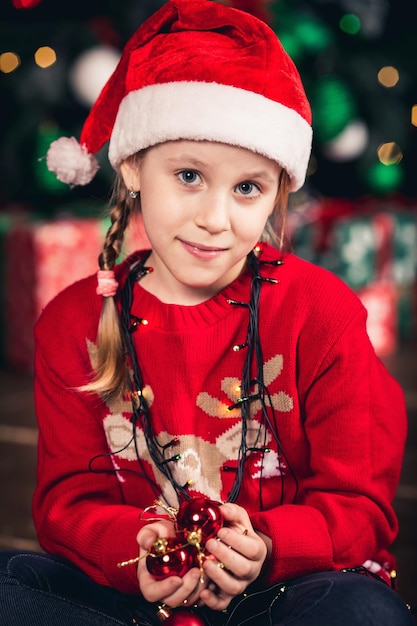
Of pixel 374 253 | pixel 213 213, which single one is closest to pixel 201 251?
pixel 213 213

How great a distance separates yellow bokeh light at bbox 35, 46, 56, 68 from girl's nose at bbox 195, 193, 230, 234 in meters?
2.07

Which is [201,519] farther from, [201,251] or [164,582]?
[201,251]

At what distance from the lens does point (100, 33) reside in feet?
9.16

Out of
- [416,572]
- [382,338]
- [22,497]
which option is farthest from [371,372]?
[382,338]

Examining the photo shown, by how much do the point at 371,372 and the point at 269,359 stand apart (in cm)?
12

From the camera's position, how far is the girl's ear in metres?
0.98

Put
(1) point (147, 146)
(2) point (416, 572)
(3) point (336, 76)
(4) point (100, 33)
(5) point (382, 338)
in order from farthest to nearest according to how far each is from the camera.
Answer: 1. (3) point (336, 76)
2. (5) point (382, 338)
3. (4) point (100, 33)
4. (2) point (416, 572)
5. (1) point (147, 146)

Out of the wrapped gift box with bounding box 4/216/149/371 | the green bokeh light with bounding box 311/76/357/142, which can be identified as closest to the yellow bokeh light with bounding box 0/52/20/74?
the wrapped gift box with bounding box 4/216/149/371

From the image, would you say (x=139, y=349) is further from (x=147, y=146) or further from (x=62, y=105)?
(x=62, y=105)

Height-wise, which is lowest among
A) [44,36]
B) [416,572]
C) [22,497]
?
[22,497]

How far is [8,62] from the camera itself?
3.08 metres

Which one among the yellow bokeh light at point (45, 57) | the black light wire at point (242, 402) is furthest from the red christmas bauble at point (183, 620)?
the yellow bokeh light at point (45, 57)

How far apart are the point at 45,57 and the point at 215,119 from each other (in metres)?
2.11

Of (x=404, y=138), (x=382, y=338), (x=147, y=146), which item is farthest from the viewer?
(x=404, y=138)
